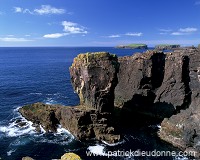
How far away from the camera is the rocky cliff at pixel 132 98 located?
60.6m

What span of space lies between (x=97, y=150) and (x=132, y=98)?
2631 cm

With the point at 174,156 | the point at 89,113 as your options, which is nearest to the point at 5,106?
the point at 89,113

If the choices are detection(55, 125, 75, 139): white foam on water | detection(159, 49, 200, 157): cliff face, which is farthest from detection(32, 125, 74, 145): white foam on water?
detection(159, 49, 200, 157): cliff face

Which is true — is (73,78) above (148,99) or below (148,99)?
above

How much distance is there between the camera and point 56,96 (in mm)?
96188

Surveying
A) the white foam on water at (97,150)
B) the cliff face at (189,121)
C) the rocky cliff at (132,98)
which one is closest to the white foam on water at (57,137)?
the rocky cliff at (132,98)

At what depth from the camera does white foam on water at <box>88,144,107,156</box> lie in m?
53.9

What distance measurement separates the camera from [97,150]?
180ft

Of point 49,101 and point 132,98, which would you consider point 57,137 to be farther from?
point 49,101

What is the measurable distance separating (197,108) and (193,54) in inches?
617

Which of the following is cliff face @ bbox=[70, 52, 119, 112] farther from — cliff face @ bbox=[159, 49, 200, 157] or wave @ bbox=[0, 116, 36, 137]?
wave @ bbox=[0, 116, 36, 137]

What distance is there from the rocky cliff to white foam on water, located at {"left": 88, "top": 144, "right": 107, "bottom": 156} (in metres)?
3.50

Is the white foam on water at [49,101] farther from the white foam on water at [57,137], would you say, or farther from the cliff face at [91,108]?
the white foam on water at [57,137]

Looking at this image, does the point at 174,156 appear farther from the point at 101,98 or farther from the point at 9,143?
the point at 9,143
